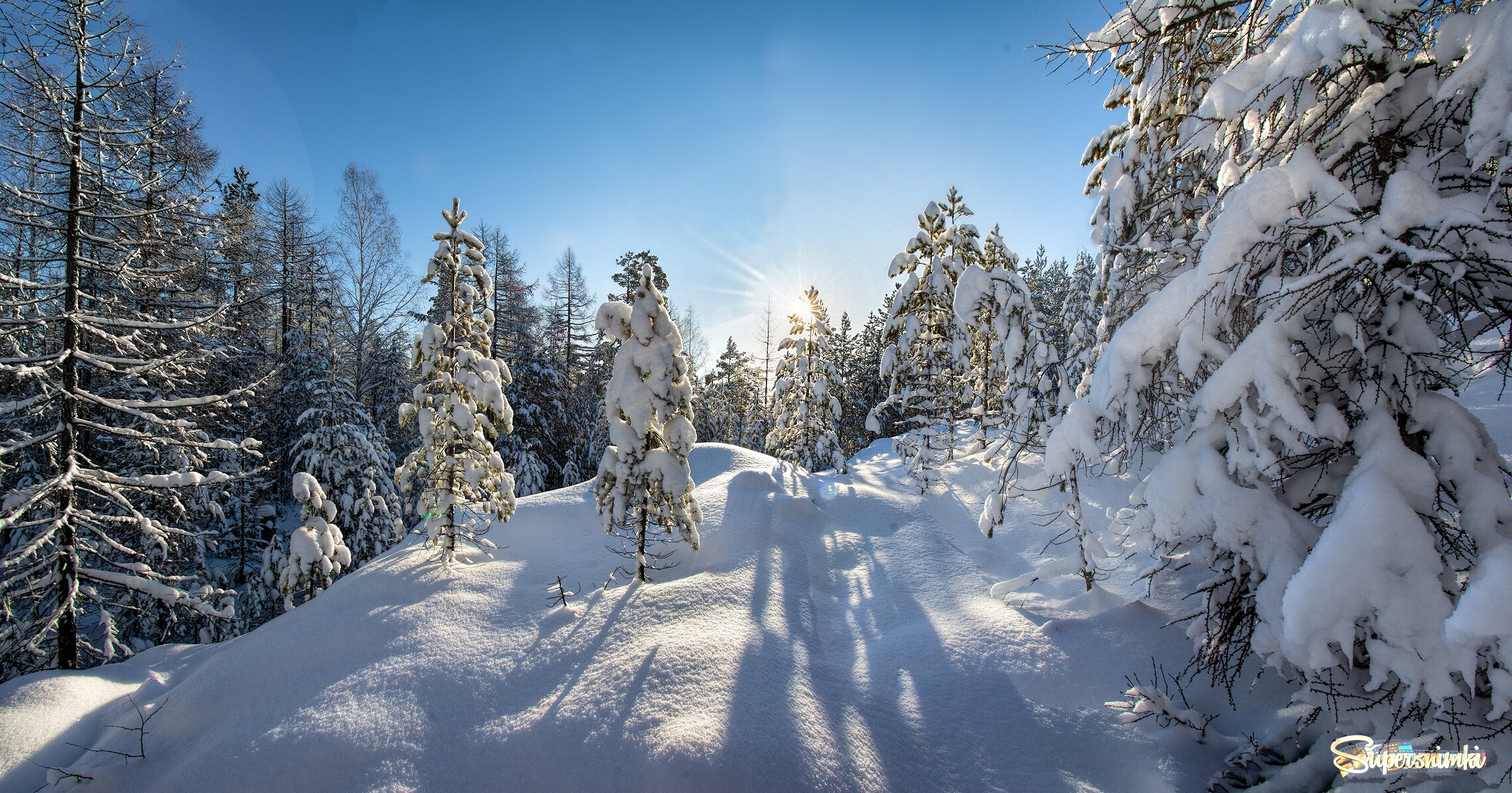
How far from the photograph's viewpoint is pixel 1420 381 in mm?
2395

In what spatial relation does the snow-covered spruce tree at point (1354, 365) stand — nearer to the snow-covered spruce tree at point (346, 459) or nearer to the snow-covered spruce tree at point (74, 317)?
the snow-covered spruce tree at point (74, 317)

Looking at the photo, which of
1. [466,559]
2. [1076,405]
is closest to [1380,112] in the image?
[1076,405]

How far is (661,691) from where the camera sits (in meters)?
3.93

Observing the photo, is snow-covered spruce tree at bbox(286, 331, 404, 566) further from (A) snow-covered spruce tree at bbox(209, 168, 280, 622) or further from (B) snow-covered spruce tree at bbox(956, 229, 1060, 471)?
(B) snow-covered spruce tree at bbox(956, 229, 1060, 471)

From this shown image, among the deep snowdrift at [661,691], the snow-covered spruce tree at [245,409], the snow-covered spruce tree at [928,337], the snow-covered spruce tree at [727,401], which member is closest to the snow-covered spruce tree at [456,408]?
the deep snowdrift at [661,691]

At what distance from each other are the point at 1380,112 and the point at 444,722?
7.16m

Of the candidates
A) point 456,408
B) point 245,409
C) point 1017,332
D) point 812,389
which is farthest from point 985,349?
point 245,409

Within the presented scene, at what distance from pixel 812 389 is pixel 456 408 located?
467 inches

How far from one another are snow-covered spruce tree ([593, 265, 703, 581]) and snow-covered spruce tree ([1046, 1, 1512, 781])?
14.5ft

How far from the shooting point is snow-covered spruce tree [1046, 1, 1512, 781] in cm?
200

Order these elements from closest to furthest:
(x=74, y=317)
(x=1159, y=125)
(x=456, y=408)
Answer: (x=1159, y=125), (x=74, y=317), (x=456, y=408)

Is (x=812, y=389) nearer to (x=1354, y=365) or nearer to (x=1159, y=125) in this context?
(x=1159, y=125)

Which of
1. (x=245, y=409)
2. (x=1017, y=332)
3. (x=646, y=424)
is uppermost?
(x=1017, y=332)

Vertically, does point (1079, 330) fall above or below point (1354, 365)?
above
